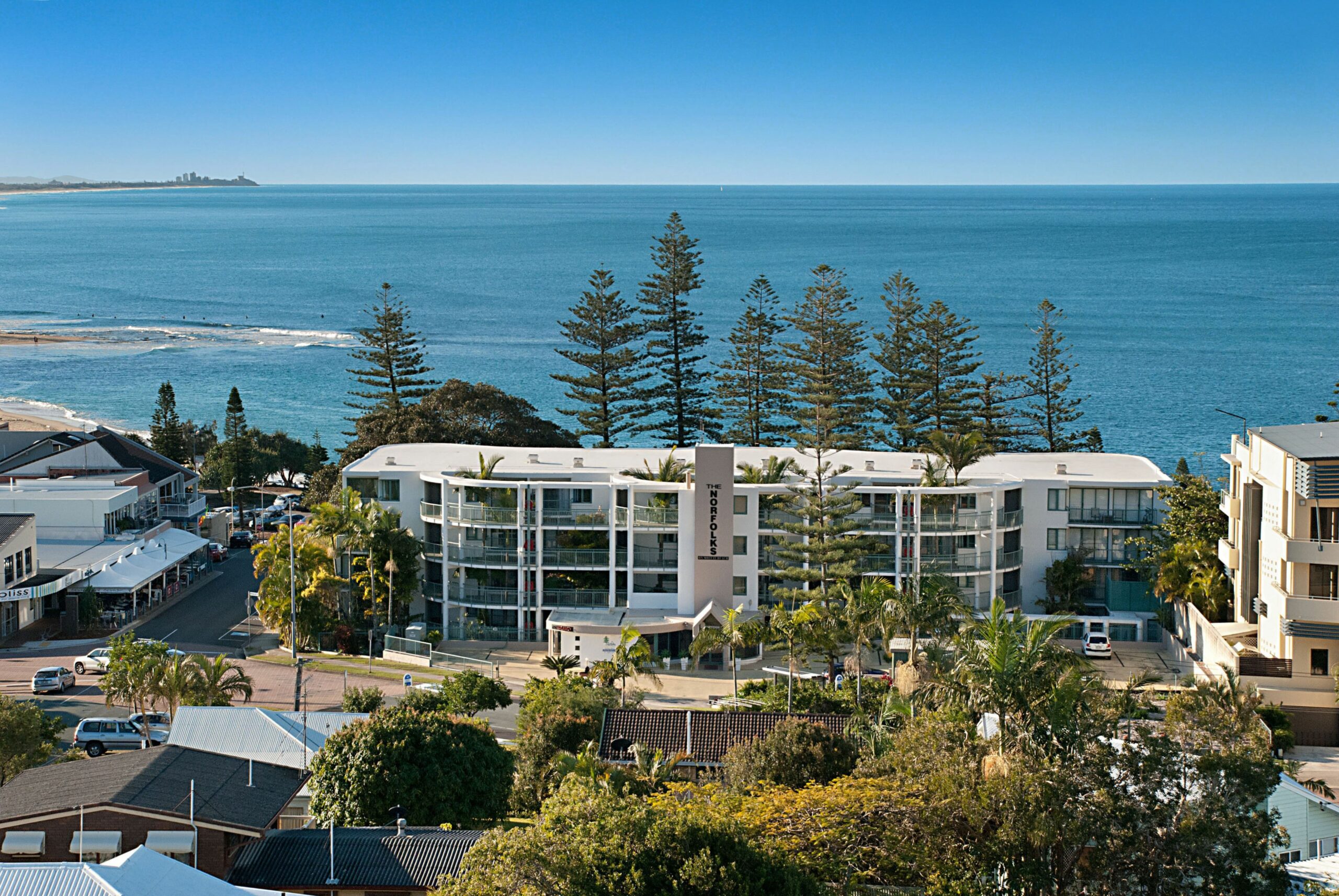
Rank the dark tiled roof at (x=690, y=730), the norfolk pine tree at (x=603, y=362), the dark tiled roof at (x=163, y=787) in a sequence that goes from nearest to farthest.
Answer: the dark tiled roof at (x=163, y=787) < the dark tiled roof at (x=690, y=730) < the norfolk pine tree at (x=603, y=362)

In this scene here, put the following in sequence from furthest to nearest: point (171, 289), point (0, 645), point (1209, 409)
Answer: point (171, 289)
point (1209, 409)
point (0, 645)

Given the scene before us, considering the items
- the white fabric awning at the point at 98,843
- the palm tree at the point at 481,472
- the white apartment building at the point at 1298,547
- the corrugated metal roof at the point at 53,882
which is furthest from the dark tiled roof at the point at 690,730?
the palm tree at the point at 481,472

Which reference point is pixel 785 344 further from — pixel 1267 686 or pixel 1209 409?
pixel 1209 409

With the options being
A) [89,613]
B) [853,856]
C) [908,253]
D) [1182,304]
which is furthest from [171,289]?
[853,856]

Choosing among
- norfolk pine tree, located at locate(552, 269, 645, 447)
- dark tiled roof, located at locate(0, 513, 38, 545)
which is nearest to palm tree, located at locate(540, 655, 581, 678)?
dark tiled roof, located at locate(0, 513, 38, 545)

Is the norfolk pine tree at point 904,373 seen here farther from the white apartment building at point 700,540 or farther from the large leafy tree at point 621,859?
the large leafy tree at point 621,859

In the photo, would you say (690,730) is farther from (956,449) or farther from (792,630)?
(956,449)

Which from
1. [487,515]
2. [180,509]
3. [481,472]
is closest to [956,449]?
[487,515]
